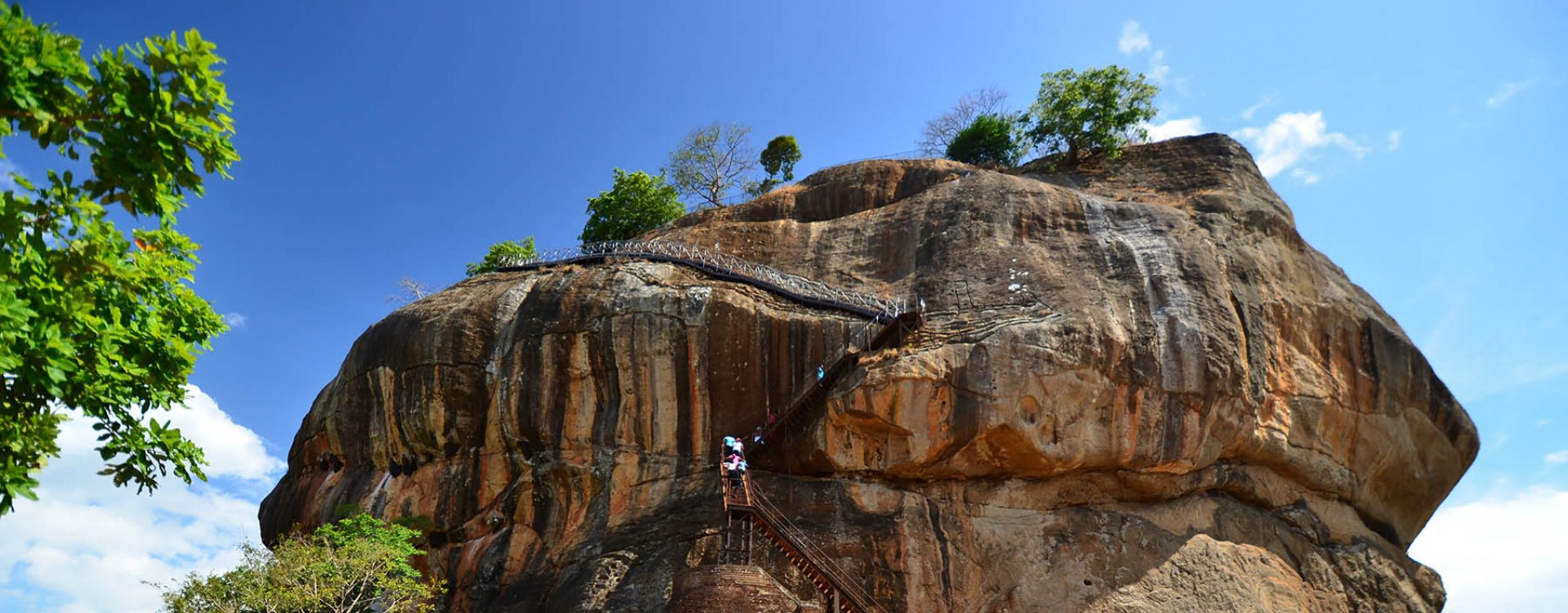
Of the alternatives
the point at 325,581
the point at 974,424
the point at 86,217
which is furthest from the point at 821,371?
the point at 86,217

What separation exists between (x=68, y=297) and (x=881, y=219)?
73.4 ft

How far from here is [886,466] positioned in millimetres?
22266

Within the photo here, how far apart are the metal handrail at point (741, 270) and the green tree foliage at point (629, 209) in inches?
341

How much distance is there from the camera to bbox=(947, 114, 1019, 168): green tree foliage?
3806 centimetres

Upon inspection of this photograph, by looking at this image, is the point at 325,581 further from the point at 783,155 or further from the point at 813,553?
the point at 783,155

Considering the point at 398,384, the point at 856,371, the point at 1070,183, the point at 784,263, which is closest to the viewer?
the point at 856,371

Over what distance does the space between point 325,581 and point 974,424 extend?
523 inches

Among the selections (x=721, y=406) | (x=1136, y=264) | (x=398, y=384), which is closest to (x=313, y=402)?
(x=398, y=384)

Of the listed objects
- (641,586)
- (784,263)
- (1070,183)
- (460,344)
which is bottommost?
(641,586)

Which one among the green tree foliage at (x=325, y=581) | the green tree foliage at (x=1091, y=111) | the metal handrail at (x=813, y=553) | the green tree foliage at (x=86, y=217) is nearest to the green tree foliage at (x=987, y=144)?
the green tree foliage at (x=1091, y=111)

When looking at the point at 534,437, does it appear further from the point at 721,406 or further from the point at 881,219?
the point at 881,219

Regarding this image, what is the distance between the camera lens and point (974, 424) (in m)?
21.7

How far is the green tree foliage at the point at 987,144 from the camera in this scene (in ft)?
125

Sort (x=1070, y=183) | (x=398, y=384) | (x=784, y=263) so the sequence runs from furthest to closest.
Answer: (x=1070, y=183), (x=784, y=263), (x=398, y=384)
